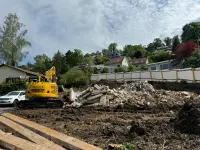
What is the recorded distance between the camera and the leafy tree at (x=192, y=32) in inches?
3356

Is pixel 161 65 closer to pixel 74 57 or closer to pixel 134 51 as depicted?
pixel 74 57

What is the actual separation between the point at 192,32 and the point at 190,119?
270ft

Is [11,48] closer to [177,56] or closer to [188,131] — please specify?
[177,56]

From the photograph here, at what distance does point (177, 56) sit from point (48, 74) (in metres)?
48.1

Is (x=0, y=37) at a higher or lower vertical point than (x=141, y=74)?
higher

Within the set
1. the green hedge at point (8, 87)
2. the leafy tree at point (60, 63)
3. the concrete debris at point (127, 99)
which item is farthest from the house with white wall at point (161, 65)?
the concrete debris at point (127, 99)

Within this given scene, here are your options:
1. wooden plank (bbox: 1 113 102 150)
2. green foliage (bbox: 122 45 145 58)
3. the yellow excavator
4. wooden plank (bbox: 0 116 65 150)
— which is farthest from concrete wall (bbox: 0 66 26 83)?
green foliage (bbox: 122 45 145 58)

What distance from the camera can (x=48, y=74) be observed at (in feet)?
70.7

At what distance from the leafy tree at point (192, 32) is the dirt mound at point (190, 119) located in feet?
257

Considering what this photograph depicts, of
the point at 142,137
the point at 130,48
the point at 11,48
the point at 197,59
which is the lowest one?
the point at 142,137

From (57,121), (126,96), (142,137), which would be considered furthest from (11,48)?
(142,137)

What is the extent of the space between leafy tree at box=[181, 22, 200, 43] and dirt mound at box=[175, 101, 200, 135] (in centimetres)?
7847

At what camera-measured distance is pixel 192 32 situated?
86562 millimetres

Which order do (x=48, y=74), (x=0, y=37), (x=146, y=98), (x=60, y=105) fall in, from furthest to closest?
(x=0, y=37)
(x=48, y=74)
(x=60, y=105)
(x=146, y=98)
